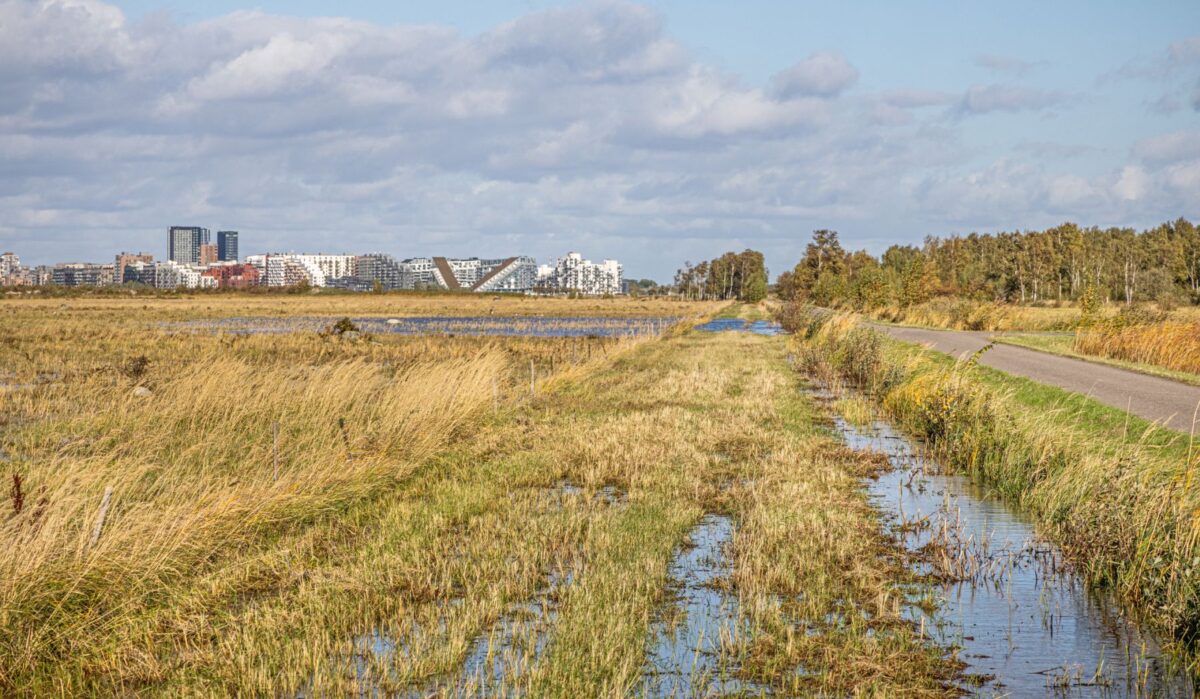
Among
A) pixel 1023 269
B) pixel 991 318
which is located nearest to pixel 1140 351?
pixel 991 318

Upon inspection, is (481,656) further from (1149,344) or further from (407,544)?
(1149,344)

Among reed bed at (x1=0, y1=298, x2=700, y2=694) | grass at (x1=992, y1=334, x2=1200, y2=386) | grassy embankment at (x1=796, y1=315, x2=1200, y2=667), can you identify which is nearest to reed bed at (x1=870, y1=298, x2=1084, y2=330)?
grass at (x1=992, y1=334, x2=1200, y2=386)

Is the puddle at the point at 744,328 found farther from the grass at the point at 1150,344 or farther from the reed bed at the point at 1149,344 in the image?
the grass at the point at 1150,344

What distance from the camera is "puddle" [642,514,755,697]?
726 cm

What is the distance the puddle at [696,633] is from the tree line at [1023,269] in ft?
226

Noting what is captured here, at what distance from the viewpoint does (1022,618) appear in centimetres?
890

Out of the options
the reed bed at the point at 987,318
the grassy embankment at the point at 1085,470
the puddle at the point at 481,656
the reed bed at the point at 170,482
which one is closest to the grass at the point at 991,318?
the reed bed at the point at 987,318

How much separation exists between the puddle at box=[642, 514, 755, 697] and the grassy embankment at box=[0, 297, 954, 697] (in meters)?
0.15

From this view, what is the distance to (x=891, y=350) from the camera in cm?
3409

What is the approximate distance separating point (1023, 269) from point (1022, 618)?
119298mm

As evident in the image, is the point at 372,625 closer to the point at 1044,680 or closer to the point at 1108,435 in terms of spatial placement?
the point at 1044,680

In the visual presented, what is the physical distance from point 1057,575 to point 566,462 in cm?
786

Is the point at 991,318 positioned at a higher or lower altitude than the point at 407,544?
higher

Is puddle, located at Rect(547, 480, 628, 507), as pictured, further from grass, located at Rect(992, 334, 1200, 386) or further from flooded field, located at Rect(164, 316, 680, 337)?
flooded field, located at Rect(164, 316, 680, 337)
